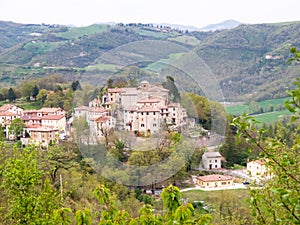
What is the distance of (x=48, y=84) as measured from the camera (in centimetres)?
2247

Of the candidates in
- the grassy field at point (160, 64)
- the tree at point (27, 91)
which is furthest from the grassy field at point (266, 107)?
the grassy field at point (160, 64)

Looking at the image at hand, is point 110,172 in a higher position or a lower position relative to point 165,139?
lower

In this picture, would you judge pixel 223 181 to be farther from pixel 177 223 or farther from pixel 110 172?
pixel 177 223

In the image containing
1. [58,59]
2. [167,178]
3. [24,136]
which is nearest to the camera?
[167,178]

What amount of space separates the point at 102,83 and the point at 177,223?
12.0 meters

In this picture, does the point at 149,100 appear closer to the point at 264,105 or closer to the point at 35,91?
the point at 35,91

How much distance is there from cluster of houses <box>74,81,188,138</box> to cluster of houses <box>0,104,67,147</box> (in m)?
2.93

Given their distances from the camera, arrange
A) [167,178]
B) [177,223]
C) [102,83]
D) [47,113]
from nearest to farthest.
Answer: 1. [177,223]
2. [167,178]
3. [102,83]
4. [47,113]

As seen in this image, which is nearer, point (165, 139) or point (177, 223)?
point (177, 223)

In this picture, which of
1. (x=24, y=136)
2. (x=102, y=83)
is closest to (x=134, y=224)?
(x=102, y=83)

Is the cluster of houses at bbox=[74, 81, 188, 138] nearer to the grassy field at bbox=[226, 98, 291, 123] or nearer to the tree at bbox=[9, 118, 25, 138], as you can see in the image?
the tree at bbox=[9, 118, 25, 138]

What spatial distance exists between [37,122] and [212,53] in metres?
27.7

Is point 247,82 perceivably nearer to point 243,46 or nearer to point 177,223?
point 243,46

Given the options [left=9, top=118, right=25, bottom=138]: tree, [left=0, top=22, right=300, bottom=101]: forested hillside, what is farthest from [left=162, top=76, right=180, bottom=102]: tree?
[left=0, top=22, right=300, bottom=101]: forested hillside
